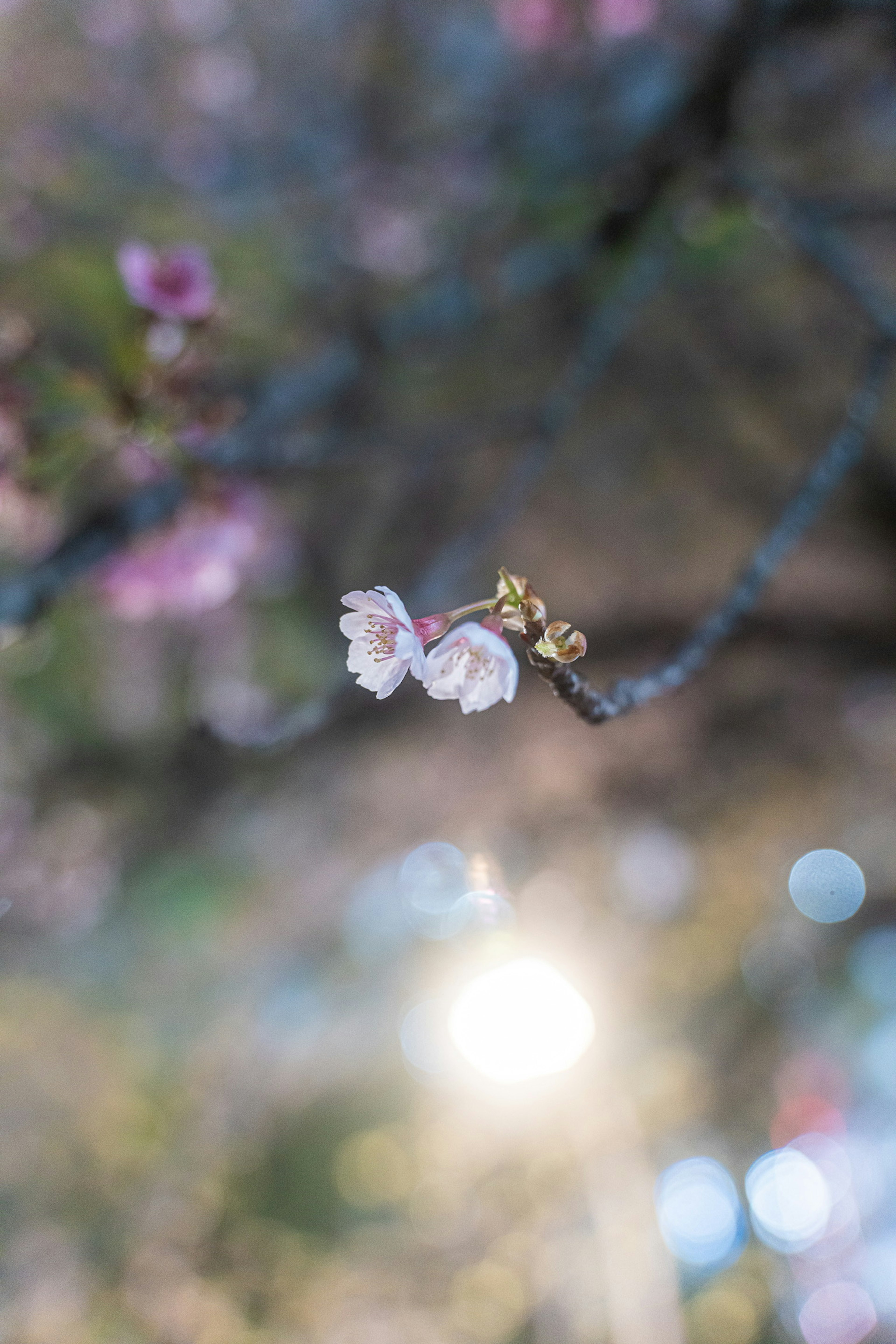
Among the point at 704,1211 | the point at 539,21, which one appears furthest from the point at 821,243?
the point at 704,1211

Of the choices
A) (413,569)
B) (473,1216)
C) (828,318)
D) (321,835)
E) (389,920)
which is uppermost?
(828,318)

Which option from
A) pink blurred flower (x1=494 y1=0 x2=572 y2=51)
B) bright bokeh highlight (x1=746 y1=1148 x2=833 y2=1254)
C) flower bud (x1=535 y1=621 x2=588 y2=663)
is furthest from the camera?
bright bokeh highlight (x1=746 y1=1148 x2=833 y2=1254)

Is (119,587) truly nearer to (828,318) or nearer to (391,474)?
(391,474)

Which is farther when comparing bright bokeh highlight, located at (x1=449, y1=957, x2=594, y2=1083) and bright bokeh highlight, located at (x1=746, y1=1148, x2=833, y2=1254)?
bright bokeh highlight, located at (x1=746, y1=1148, x2=833, y2=1254)

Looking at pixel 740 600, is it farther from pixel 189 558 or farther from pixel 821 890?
pixel 821 890

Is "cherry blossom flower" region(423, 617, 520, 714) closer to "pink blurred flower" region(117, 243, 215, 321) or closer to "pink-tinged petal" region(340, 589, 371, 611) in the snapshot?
"pink-tinged petal" region(340, 589, 371, 611)

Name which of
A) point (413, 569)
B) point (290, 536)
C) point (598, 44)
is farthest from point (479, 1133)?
point (598, 44)

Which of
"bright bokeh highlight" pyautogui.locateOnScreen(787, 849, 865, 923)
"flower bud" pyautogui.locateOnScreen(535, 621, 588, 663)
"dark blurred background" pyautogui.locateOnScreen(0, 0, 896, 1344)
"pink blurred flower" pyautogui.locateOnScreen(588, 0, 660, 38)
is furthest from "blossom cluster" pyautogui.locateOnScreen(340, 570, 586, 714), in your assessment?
"bright bokeh highlight" pyautogui.locateOnScreen(787, 849, 865, 923)
